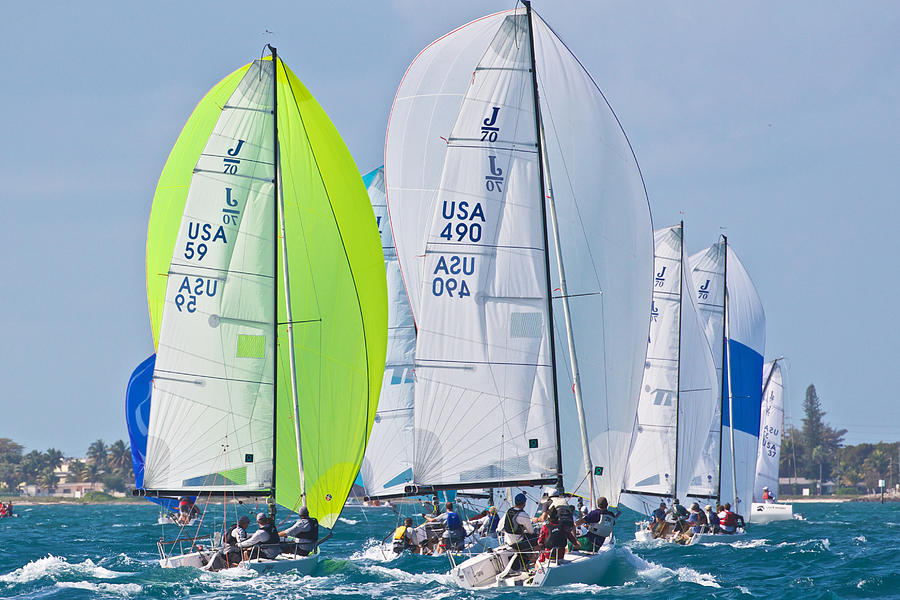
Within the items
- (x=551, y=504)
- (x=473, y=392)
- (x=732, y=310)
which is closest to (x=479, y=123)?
(x=473, y=392)

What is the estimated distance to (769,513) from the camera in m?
54.3

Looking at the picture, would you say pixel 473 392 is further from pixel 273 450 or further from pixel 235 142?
pixel 235 142

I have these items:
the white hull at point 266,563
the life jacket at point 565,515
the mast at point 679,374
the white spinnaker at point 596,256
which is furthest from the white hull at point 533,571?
the mast at point 679,374

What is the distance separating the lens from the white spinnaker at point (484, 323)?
69.8 feet

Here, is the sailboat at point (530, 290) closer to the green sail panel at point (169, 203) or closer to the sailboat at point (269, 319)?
the sailboat at point (269, 319)

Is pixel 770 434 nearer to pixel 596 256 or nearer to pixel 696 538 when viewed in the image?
pixel 696 538

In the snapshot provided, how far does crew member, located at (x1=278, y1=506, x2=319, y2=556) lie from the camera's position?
22.5 meters

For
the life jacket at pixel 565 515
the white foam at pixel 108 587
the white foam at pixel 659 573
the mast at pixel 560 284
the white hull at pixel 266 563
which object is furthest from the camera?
the white hull at pixel 266 563

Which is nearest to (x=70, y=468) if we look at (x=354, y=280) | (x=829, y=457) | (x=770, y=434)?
(x=829, y=457)

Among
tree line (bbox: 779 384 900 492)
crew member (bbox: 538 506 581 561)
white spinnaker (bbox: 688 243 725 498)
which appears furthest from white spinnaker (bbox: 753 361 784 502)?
tree line (bbox: 779 384 900 492)

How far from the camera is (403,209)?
99.3ft

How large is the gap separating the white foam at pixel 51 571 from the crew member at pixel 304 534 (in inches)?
150

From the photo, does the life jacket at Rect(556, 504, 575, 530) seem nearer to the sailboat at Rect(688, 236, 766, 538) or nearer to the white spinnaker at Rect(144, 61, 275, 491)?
the white spinnaker at Rect(144, 61, 275, 491)

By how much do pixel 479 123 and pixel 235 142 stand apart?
5885 millimetres
